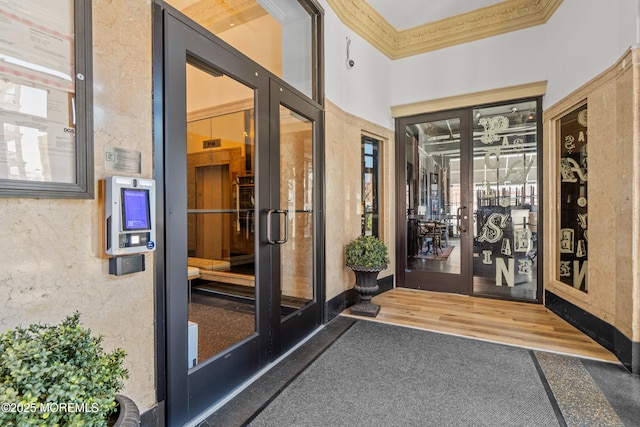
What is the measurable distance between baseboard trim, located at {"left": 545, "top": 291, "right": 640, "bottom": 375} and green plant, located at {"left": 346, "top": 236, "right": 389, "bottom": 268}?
201cm

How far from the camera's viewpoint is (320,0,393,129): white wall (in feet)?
11.9

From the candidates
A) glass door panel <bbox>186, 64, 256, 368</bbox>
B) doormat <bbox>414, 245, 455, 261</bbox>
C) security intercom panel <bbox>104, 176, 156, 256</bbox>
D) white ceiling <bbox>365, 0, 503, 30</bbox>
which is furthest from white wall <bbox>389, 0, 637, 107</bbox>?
security intercom panel <bbox>104, 176, 156, 256</bbox>

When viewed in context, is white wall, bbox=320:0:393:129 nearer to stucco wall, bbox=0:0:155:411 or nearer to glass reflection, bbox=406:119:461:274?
glass reflection, bbox=406:119:461:274

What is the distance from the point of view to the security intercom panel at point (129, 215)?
4.67 ft

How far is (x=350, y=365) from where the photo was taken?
2.57m

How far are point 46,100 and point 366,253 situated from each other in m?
3.04

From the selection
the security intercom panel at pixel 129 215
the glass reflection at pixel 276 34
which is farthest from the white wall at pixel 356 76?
the security intercom panel at pixel 129 215

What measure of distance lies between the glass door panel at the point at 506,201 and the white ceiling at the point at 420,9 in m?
1.36

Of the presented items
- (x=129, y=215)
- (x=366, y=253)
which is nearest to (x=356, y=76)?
(x=366, y=253)

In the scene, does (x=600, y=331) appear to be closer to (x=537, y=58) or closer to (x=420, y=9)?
(x=537, y=58)

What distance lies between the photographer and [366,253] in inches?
144

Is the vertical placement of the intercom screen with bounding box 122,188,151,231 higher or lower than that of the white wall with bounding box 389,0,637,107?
lower

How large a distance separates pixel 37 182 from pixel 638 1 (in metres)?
4.04

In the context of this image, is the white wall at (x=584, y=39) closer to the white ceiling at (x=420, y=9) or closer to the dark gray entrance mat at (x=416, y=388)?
the white ceiling at (x=420, y=9)
